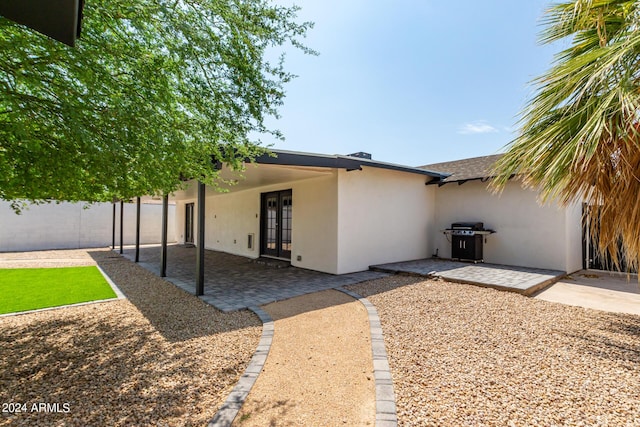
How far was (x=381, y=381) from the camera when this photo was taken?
3.01 m

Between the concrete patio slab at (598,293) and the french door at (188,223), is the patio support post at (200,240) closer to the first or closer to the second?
the concrete patio slab at (598,293)

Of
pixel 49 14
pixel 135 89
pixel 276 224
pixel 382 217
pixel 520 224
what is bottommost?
pixel 276 224

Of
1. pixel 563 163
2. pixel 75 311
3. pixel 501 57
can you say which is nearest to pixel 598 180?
pixel 563 163

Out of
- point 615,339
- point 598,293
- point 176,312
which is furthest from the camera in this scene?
point 598,293

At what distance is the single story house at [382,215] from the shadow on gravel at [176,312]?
2486 millimetres

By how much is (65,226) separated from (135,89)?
18155 mm

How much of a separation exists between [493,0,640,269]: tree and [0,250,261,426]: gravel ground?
414 cm

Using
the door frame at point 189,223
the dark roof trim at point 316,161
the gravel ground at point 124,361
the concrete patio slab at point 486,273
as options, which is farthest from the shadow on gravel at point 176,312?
the door frame at point 189,223

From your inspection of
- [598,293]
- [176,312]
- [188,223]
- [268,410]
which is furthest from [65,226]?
[598,293]

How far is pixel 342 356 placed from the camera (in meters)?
3.66

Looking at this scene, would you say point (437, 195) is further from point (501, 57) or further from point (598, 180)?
point (598, 180)

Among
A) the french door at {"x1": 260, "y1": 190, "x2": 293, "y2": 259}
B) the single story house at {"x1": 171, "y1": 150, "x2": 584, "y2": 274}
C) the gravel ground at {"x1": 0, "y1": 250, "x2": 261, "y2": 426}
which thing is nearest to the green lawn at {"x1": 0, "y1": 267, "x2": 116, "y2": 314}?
the gravel ground at {"x1": 0, "y1": 250, "x2": 261, "y2": 426}

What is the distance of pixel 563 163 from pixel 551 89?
3.57 feet

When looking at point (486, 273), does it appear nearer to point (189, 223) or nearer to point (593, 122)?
point (593, 122)
